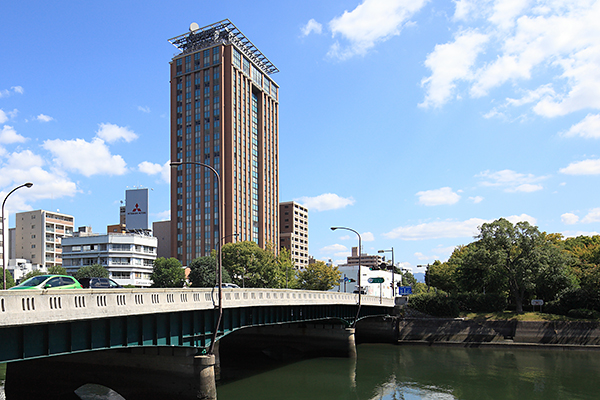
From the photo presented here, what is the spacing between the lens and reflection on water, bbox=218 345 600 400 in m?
37.3

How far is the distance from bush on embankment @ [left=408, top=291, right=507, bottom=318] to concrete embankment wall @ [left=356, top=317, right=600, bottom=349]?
2409 mm

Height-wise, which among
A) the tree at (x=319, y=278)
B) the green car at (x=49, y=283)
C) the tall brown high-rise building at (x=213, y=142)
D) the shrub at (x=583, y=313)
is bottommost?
the shrub at (x=583, y=313)

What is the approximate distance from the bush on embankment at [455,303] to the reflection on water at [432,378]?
1216cm

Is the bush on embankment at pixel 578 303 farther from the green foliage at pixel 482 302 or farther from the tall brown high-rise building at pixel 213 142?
the tall brown high-rise building at pixel 213 142

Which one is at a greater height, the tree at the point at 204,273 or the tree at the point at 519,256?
the tree at the point at 519,256

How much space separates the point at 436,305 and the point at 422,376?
28618mm

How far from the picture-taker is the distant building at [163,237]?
154000 millimetres

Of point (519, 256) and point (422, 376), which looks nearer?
point (422, 376)

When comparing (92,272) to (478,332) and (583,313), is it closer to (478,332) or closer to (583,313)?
(478,332)

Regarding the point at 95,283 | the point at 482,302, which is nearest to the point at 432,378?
the point at 95,283

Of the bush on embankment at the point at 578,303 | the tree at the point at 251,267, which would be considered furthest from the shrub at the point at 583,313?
the tree at the point at 251,267

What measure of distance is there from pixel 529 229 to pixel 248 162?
99259 mm

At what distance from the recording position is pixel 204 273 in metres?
96.1

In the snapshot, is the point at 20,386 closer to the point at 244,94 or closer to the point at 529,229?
the point at 529,229
